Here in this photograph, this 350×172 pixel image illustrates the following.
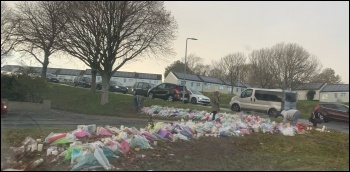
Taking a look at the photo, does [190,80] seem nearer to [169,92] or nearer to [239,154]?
[169,92]

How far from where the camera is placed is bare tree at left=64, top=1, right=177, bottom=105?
21.9m

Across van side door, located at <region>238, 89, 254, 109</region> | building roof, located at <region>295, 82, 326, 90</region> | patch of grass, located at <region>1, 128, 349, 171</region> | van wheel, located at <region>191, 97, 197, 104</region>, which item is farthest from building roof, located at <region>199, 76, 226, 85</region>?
patch of grass, located at <region>1, 128, 349, 171</region>

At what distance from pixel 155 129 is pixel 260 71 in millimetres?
43212

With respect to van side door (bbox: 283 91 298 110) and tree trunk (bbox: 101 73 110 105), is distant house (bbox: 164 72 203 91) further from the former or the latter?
van side door (bbox: 283 91 298 110)

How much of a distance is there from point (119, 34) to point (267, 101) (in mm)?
10702

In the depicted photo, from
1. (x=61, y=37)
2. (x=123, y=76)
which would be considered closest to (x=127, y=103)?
(x=61, y=37)

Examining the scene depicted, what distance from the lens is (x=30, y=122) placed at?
14.9 metres

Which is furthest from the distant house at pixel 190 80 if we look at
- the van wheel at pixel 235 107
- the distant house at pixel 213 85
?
the van wheel at pixel 235 107

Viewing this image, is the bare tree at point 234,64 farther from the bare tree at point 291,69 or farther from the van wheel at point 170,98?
the van wheel at point 170,98

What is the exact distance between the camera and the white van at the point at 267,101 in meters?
27.3

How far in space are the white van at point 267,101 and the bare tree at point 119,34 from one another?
6.58 m

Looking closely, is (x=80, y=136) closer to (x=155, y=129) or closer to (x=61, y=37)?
(x=155, y=129)

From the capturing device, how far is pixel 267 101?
91.6 feet

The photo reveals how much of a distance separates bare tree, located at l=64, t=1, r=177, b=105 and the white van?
6.58 metres
